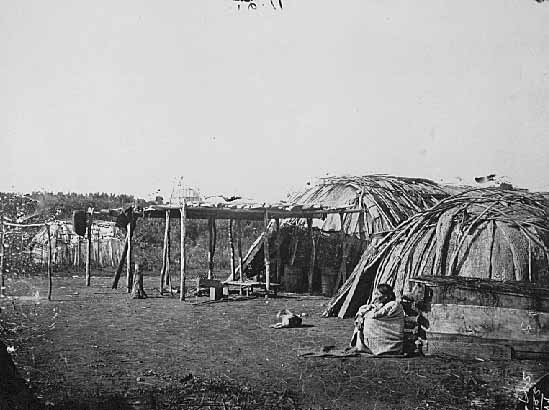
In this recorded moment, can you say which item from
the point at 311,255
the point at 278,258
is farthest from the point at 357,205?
the point at 278,258

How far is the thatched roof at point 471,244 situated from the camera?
7.27 metres

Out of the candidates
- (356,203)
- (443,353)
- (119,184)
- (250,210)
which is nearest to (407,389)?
(443,353)

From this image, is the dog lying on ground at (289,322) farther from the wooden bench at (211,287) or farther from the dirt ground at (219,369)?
the wooden bench at (211,287)

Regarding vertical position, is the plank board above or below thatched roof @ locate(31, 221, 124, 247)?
below

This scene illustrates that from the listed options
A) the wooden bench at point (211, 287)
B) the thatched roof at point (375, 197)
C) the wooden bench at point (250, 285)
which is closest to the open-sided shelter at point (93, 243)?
the wooden bench at point (211, 287)

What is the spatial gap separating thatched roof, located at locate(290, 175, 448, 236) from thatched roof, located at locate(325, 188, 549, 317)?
10.5ft

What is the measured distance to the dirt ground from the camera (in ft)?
15.5

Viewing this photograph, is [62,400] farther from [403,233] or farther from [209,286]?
[209,286]

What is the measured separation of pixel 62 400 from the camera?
464 centimetres

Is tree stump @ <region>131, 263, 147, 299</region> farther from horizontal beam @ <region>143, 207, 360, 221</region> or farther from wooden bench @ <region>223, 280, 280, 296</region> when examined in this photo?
wooden bench @ <region>223, 280, 280, 296</region>

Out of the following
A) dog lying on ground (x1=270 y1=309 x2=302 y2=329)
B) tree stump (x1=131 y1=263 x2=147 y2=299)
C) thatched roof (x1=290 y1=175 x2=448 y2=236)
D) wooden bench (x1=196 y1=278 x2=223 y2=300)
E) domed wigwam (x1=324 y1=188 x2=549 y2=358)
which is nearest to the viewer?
domed wigwam (x1=324 y1=188 x2=549 y2=358)

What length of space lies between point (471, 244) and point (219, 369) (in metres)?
3.77

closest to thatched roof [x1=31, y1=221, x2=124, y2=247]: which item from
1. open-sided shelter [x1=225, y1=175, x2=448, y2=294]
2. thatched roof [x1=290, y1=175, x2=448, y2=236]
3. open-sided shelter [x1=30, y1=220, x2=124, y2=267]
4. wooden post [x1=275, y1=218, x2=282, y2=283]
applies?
open-sided shelter [x1=30, y1=220, x2=124, y2=267]

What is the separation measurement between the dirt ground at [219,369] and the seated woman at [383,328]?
0.74 feet
